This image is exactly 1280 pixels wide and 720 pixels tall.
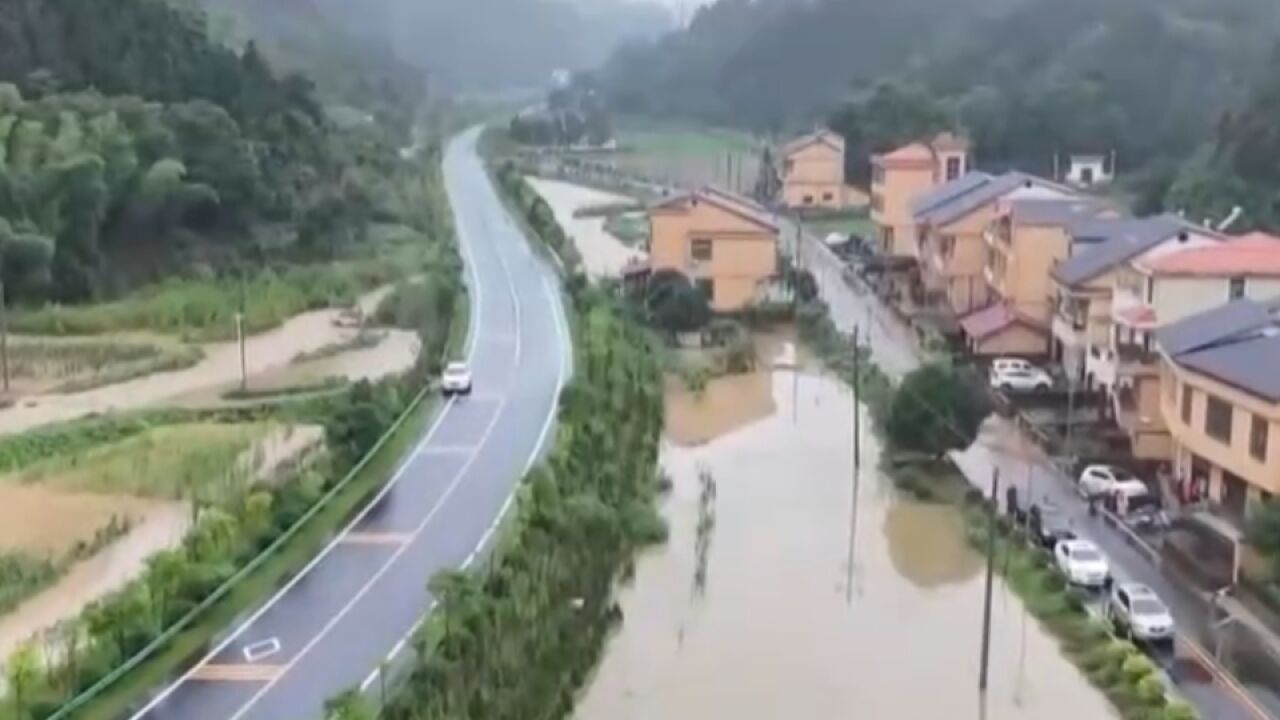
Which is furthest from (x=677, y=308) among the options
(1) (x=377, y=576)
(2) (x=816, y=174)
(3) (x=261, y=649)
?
(2) (x=816, y=174)

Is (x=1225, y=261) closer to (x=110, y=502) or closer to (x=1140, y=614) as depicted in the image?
(x=1140, y=614)

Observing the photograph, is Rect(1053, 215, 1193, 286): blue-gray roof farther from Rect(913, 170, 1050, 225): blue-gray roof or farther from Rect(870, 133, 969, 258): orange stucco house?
Rect(870, 133, 969, 258): orange stucco house

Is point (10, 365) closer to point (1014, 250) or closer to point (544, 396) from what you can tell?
point (544, 396)

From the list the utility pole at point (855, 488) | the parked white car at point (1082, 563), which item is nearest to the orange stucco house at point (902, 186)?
the utility pole at point (855, 488)

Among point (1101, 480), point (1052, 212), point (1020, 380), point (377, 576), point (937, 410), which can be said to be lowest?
point (377, 576)

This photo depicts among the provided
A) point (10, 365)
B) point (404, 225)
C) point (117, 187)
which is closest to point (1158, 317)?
point (10, 365)

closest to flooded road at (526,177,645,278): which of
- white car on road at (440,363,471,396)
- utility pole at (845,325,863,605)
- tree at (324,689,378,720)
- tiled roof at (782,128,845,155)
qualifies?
tiled roof at (782,128,845,155)
